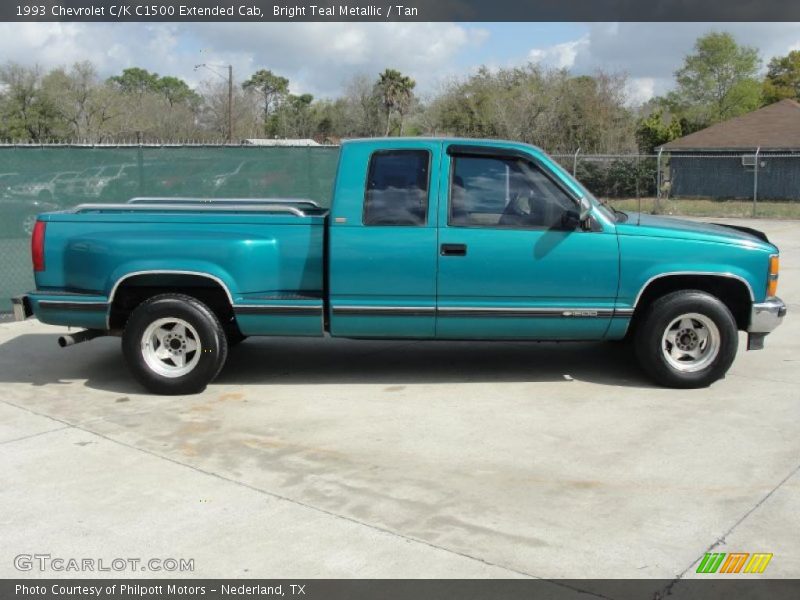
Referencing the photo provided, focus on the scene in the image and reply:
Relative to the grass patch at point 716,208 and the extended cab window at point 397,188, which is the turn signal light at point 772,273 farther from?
the grass patch at point 716,208

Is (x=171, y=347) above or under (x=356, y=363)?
above

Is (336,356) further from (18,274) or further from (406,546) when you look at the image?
(18,274)

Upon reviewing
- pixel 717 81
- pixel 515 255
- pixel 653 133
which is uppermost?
pixel 717 81

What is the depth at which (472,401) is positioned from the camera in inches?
262

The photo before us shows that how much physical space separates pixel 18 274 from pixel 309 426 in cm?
655

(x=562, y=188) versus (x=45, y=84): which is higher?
(x=45, y=84)

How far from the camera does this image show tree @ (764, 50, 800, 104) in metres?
59.4

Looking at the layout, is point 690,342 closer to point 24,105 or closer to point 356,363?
point 356,363

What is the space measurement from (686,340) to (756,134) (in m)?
35.3

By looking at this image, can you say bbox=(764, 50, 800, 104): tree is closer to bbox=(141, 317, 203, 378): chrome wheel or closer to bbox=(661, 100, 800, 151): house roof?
bbox=(661, 100, 800, 151): house roof

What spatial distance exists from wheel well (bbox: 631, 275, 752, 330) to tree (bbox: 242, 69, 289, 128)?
7055cm

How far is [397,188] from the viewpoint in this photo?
22.5ft

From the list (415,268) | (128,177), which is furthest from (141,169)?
(415,268)
